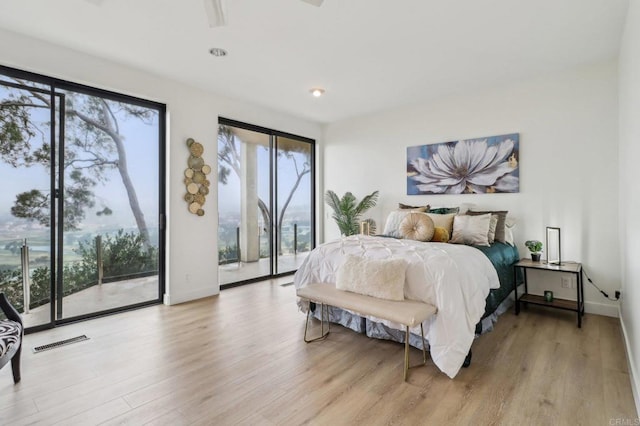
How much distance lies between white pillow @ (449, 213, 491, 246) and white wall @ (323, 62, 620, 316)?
693 millimetres

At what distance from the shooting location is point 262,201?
4.99 meters

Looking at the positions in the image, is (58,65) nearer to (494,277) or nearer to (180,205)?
(180,205)

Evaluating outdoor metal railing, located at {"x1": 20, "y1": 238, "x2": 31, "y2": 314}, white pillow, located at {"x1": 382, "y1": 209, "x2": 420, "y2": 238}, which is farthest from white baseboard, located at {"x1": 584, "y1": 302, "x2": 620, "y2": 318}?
outdoor metal railing, located at {"x1": 20, "y1": 238, "x2": 31, "y2": 314}

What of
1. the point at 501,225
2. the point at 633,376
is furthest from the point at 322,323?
the point at 501,225

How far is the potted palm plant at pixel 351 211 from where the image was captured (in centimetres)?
504

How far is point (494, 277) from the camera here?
2.80m

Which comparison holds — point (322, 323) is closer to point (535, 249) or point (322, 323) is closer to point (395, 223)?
point (395, 223)

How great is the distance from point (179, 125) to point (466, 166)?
3585 millimetres

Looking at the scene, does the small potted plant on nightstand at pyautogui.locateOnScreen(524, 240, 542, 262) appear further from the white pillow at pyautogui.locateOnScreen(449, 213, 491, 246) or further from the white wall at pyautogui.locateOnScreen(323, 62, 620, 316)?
the white pillow at pyautogui.locateOnScreen(449, 213, 491, 246)

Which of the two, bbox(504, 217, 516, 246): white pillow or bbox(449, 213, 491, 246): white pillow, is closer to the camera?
bbox(449, 213, 491, 246): white pillow

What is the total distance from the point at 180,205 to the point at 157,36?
181 centimetres

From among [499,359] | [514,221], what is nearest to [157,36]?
[499,359]

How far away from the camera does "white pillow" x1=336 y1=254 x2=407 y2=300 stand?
7.82 feet

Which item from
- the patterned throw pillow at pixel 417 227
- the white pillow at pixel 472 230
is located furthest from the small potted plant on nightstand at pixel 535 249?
the patterned throw pillow at pixel 417 227
